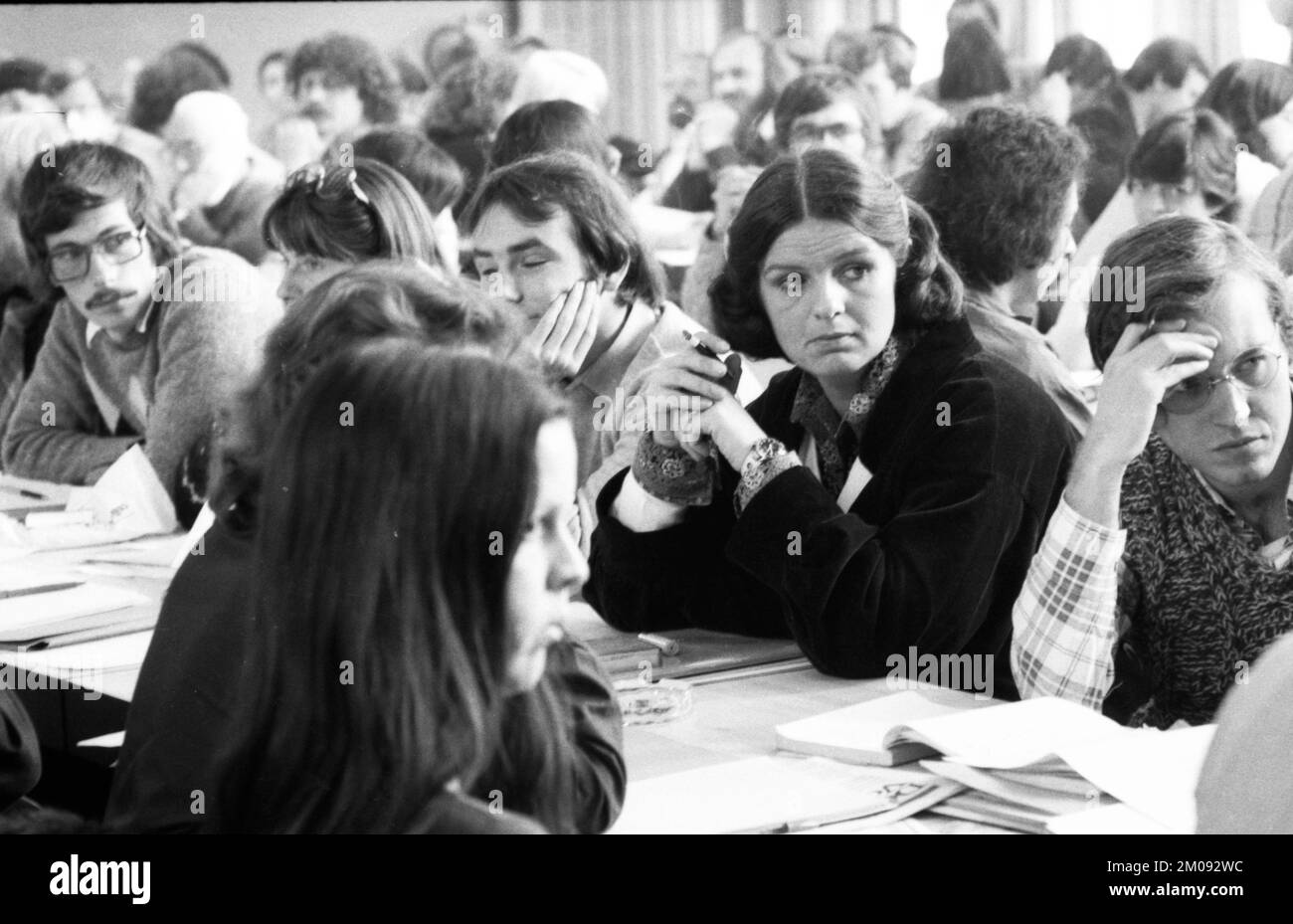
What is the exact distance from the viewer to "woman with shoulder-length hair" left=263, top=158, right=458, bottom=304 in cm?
309

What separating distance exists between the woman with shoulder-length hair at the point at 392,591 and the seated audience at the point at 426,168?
10.5ft

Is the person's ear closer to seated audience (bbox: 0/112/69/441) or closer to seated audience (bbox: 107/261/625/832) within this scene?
seated audience (bbox: 107/261/625/832)

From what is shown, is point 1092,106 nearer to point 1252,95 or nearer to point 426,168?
point 1252,95

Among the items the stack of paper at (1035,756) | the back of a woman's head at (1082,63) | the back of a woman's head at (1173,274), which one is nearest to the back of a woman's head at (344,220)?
the back of a woman's head at (1173,274)

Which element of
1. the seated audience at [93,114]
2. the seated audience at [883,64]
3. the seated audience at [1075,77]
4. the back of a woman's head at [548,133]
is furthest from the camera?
the seated audience at [93,114]

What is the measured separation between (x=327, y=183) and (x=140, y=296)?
63cm

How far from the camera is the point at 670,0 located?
7.46 meters

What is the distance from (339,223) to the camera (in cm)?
310

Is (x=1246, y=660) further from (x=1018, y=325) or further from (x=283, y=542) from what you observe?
(x=283, y=542)

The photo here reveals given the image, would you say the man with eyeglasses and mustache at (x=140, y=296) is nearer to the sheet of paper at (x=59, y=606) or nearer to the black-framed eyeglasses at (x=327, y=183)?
the black-framed eyeglasses at (x=327, y=183)

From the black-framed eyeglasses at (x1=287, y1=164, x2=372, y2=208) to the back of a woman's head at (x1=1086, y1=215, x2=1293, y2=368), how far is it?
1.48 meters

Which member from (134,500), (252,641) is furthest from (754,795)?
(134,500)

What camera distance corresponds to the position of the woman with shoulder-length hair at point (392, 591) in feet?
3.82
